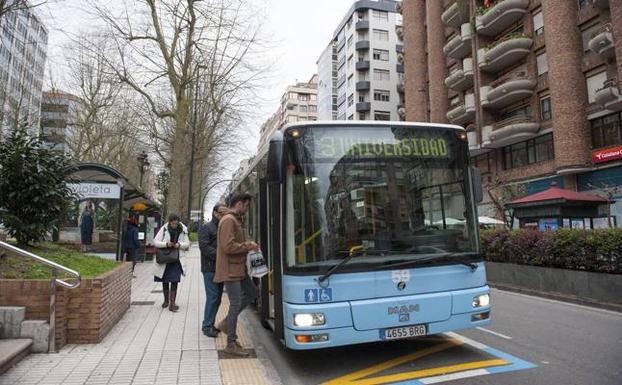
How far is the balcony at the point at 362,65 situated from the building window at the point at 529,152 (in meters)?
36.3

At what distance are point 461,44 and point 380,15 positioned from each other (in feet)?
115

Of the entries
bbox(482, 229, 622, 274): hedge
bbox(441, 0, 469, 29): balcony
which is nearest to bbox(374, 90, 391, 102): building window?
bbox(441, 0, 469, 29): balcony

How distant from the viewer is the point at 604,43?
24.2m

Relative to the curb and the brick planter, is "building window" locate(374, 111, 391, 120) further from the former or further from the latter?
the brick planter

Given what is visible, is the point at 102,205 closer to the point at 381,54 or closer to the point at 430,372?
the point at 430,372

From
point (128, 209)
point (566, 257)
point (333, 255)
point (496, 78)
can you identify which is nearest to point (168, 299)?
point (333, 255)

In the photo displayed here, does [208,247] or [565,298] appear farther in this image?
[565,298]

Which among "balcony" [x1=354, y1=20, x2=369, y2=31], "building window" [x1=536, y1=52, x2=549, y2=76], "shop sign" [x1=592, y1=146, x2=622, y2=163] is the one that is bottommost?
"shop sign" [x1=592, y1=146, x2=622, y2=163]

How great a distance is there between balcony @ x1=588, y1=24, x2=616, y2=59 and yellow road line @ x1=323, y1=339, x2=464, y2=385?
2366 cm

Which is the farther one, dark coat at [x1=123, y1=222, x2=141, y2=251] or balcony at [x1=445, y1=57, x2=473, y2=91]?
balcony at [x1=445, y1=57, x2=473, y2=91]

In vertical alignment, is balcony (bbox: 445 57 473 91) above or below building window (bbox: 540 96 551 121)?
above

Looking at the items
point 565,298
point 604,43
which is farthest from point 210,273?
point 604,43

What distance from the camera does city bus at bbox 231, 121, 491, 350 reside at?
16.7ft

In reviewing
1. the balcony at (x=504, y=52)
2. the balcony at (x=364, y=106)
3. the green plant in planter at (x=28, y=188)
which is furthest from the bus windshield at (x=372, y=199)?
the balcony at (x=364, y=106)
